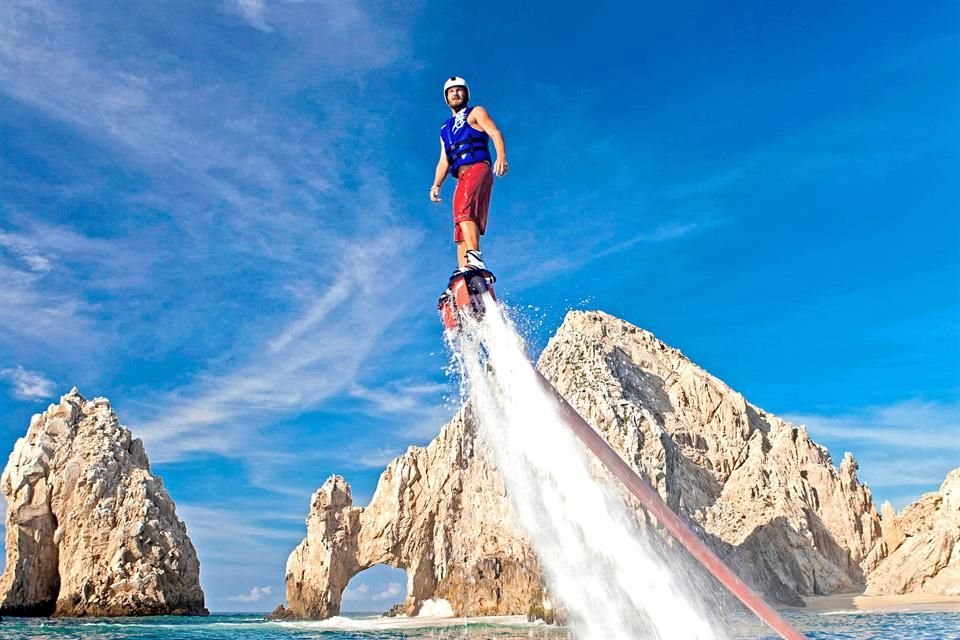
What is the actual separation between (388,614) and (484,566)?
38.7 feet

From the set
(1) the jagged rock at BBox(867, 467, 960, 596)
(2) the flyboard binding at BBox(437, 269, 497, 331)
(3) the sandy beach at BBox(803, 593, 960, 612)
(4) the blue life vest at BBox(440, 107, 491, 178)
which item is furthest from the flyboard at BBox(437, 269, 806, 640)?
(1) the jagged rock at BBox(867, 467, 960, 596)

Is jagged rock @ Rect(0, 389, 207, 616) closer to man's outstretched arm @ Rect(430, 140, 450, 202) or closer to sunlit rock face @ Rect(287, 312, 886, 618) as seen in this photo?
sunlit rock face @ Rect(287, 312, 886, 618)

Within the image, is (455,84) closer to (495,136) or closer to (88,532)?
(495,136)

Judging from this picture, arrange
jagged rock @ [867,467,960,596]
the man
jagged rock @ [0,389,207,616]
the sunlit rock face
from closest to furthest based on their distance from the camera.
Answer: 1. the man
2. jagged rock @ [867,467,960,596]
3. the sunlit rock face
4. jagged rock @ [0,389,207,616]

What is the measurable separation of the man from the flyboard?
0.85 ft

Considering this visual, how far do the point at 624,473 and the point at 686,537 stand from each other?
94cm

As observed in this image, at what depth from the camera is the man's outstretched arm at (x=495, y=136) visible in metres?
8.99

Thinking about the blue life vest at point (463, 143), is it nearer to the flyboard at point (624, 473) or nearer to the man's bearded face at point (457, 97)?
the man's bearded face at point (457, 97)

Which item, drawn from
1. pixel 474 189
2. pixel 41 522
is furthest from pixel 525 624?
pixel 41 522

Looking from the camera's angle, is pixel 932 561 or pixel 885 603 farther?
pixel 932 561

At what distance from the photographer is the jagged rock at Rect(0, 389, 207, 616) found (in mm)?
67312

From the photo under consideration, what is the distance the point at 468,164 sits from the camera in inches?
369

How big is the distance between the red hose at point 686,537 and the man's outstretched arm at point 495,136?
2914mm

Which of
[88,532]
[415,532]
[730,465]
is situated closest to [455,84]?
[415,532]
